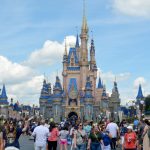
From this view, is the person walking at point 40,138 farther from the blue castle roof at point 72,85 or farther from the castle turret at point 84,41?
the castle turret at point 84,41

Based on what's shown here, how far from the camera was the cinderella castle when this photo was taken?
4892 inches

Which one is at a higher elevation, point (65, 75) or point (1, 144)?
point (65, 75)

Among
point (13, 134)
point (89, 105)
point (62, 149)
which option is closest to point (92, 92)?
point (89, 105)

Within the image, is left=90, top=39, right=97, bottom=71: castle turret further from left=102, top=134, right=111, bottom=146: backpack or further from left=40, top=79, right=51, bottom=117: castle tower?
left=102, top=134, right=111, bottom=146: backpack

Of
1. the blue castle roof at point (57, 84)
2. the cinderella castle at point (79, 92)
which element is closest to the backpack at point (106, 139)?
the cinderella castle at point (79, 92)

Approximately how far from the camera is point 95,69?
426ft

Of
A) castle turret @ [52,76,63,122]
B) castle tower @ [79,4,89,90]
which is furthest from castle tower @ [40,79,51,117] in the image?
castle tower @ [79,4,89,90]

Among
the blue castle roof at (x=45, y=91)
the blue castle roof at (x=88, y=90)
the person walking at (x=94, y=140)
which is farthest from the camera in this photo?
the blue castle roof at (x=45, y=91)

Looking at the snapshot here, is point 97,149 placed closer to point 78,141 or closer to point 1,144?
point 78,141

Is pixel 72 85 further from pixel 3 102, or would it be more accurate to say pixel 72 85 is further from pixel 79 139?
pixel 79 139

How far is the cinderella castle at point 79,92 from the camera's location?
124 m

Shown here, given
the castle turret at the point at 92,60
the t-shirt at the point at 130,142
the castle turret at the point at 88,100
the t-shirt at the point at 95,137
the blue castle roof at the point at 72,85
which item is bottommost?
the t-shirt at the point at 130,142

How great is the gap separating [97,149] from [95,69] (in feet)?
376

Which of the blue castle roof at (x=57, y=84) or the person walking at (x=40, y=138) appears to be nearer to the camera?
the person walking at (x=40, y=138)
